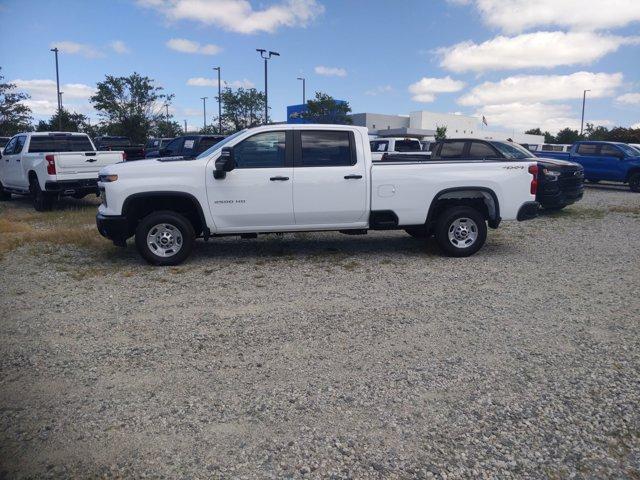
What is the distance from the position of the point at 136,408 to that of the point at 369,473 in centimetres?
166

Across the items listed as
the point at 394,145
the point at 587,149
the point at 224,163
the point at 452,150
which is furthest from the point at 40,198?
the point at 587,149

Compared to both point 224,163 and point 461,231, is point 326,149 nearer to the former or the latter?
point 224,163

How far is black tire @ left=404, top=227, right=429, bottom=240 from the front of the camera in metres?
8.12

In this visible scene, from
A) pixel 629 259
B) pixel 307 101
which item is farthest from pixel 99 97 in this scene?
pixel 629 259

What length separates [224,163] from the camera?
270 inches

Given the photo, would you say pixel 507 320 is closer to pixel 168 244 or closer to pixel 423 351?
pixel 423 351

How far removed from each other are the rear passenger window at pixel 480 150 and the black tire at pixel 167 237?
23.1 ft

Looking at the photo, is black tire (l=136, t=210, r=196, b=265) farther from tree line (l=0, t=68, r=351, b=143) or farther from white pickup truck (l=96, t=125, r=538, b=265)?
tree line (l=0, t=68, r=351, b=143)

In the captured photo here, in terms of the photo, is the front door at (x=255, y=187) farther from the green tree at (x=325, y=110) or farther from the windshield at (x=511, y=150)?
the green tree at (x=325, y=110)

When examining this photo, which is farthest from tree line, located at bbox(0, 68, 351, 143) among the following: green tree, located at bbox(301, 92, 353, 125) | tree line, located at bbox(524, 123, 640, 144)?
tree line, located at bbox(524, 123, 640, 144)

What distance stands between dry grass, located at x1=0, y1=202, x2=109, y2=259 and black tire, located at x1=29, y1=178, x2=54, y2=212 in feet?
0.62

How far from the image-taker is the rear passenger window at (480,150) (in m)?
11.6

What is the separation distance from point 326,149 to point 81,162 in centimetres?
767

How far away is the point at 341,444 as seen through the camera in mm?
3094
